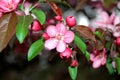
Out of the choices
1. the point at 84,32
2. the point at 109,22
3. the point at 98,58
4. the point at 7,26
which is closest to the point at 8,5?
A: the point at 7,26

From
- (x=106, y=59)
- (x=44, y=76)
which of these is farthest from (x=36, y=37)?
(x=44, y=76)

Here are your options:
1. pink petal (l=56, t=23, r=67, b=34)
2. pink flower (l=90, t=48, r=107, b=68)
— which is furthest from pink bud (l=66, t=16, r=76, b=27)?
pink flower (l=90, t=48, r=107, b=68)

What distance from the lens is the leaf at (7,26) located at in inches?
45.5

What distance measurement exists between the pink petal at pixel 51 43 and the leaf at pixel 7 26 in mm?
156

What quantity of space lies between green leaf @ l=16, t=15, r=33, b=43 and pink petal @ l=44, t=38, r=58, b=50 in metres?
0.11

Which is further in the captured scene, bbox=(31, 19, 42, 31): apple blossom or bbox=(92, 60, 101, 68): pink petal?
bbox=(92, 60, 101, 68): pink petal

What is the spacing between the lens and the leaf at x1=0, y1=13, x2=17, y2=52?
3.79ft

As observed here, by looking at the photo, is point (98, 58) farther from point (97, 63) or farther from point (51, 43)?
point (51, 43)

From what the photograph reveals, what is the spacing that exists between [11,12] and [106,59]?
631mm

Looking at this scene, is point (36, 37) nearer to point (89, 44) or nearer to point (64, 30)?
point (89, 44)

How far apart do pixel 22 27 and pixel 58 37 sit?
18 centimetres

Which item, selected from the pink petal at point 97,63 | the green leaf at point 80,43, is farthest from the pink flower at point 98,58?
the green leaf at point 80,43

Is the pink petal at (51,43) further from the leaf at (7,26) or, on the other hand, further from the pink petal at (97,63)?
the pink petal at (97,63)

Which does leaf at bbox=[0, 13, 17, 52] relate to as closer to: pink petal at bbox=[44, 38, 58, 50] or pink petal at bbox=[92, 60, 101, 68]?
pink petal at bbox=[44, 38, 58, 50]
